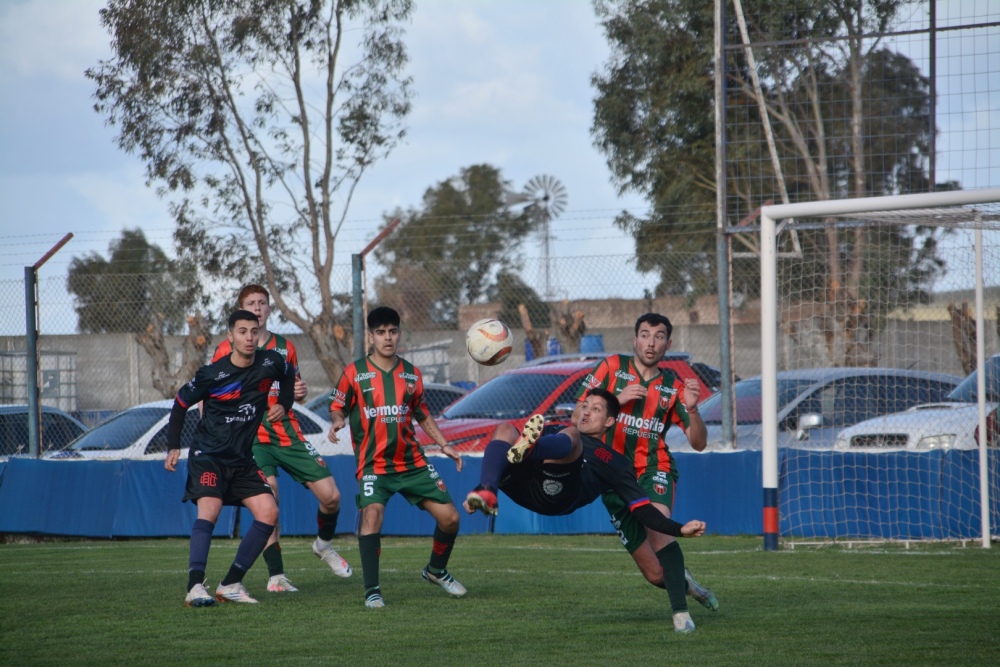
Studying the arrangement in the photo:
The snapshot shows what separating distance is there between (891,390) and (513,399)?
4458 millimetres

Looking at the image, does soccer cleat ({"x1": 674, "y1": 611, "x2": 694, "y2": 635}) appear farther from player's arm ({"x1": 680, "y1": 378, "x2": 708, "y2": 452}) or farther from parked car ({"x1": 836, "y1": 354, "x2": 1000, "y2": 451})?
parked car ({"x1": 836, "y1": 354, "x2": 1000, "y2": 451})

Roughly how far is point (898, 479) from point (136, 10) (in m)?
15.2

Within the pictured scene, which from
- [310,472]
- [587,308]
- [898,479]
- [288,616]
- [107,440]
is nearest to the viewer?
[288,616]

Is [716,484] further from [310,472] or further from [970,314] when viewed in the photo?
[310,472]

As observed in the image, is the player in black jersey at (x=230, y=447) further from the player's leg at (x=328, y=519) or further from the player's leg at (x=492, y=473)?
the player's leg at (x=492, y=473)

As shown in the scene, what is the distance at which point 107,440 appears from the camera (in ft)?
49.8

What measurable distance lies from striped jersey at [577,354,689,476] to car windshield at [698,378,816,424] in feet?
19.1

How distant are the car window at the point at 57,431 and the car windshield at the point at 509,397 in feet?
17.2

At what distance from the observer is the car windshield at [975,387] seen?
12.9m

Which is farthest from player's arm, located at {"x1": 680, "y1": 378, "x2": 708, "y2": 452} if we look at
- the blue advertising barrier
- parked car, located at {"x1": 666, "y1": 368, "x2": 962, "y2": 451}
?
parked car, located at {"x1": 666, "y1": 368, "x2": 962, "y2": 451}

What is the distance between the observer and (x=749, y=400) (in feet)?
46.6

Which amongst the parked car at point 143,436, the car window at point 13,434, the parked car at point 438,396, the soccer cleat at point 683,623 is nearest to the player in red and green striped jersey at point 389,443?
the soccer cleat at point 683,623

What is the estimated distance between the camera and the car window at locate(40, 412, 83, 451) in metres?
15.4

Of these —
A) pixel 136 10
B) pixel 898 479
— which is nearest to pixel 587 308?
pixel 898 479
